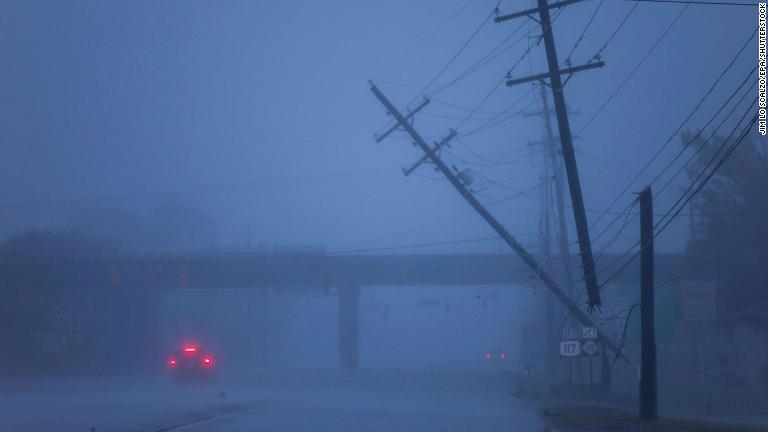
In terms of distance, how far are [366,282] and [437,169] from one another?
50.6 meters

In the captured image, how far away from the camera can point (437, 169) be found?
35438 mm

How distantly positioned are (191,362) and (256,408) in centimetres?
2167

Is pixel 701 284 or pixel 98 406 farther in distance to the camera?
pixel 701 284

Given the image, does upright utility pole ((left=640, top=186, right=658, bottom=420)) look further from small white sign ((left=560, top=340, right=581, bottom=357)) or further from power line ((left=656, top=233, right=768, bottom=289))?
power line ((left=656, top=233, right=768, bottom=289))

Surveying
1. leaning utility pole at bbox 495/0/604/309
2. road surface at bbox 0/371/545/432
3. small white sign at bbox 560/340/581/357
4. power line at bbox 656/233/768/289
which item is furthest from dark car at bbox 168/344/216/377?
leaning utility pole at bbox 495/0/604/309

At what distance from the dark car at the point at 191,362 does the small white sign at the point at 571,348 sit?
21184 mm

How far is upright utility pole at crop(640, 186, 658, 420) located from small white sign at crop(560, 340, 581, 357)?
9877 mm

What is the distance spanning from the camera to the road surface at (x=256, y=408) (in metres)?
27.3

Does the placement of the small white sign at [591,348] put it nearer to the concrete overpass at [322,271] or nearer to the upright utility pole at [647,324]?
the upright utility pole at [647,324]

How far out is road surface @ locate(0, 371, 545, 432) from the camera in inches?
1075

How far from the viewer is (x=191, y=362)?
55719 millimetres

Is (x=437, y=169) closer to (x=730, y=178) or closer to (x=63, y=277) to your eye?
(x=730, y=178)

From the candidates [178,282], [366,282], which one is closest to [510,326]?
[366,282]

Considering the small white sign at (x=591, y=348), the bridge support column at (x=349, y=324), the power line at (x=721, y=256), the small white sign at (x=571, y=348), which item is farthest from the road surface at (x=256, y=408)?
the bridge support column at (x=349, y=324)
